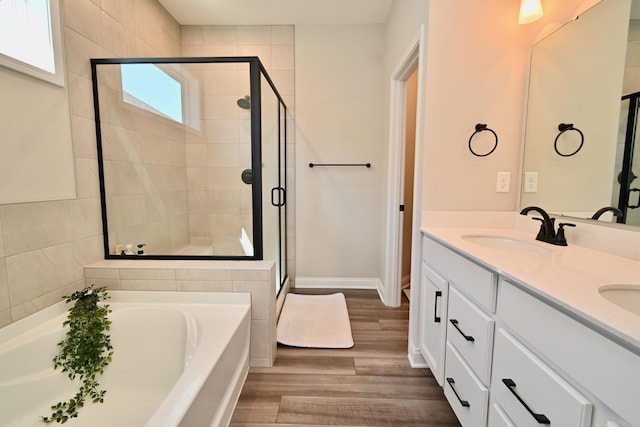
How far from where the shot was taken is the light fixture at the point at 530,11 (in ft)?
4.55

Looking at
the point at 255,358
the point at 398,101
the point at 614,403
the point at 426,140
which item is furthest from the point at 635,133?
the point at 255,358

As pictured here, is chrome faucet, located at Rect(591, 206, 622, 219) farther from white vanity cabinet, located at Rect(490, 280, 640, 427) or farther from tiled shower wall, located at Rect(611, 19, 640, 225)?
white vanity cabinet, located at Rect(490, 280, 640, 427)

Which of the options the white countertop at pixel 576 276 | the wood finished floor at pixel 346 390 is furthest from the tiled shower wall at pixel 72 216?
the white countertop at pixel 576 276

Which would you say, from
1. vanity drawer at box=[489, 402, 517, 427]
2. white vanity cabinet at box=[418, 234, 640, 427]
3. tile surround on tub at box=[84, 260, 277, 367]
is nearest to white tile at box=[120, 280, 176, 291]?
tile surround on tub at box=[84, 260, 277, 367]

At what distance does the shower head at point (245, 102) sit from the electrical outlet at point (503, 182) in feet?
5.68

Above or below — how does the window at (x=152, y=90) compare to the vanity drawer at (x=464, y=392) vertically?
above

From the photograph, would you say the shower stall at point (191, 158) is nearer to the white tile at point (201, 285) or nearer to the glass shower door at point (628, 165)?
the white tile at point (201, 285)

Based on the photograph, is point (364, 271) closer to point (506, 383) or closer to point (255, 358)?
point (255, 358)

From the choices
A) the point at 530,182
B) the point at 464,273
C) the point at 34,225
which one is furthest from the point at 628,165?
the point at 34,225

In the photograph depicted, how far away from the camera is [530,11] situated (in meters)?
1.40

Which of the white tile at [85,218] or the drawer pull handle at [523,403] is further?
the white tile at [85,218]

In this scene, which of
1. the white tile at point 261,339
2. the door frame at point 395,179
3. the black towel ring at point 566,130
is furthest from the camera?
the door frame at point 395,179

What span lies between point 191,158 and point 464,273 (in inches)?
99.7

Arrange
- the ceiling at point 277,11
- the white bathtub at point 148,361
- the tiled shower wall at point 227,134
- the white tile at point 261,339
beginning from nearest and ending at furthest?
1. the white bathtub at point 148,361
2. the white tile at point 261,339
3. the tiled shower wall at point 227,134
4. the ceiling at point 277,11
